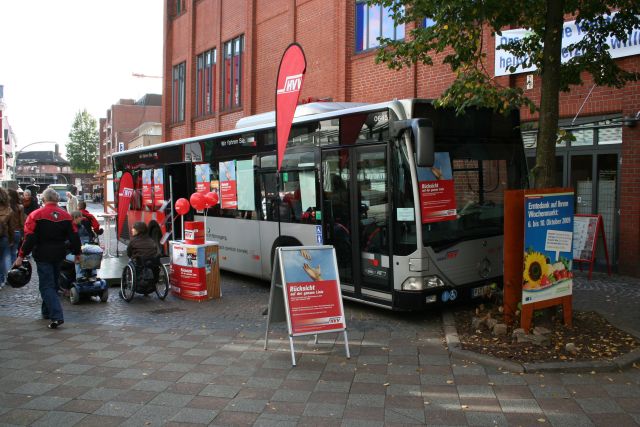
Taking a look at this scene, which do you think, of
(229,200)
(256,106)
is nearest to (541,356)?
(229,200)

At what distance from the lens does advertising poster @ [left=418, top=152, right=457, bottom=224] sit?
694 centimetres

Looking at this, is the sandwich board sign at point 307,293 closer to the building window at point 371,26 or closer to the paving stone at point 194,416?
the paving stone at point 194,416

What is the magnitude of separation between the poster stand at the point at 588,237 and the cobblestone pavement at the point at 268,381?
294cm

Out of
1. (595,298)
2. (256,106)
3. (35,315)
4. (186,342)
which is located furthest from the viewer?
(256,106)

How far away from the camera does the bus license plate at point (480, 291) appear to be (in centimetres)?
744

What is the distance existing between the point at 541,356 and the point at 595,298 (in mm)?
3657

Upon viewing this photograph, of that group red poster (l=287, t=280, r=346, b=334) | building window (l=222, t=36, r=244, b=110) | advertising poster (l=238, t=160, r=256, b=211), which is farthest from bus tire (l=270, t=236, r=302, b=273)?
building window (l=222, t=36, r=244, b=110)

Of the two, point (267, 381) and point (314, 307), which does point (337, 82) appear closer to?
point (314, 307)

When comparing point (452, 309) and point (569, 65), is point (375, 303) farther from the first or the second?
point (569, 65)

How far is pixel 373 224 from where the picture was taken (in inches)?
292

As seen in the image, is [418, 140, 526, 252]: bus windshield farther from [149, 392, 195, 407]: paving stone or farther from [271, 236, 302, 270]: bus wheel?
[149, 392, 195, 407]: paving stone

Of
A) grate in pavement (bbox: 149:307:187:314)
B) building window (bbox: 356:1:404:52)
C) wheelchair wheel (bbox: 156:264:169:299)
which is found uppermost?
building window (bbox: 356:1:404:52)

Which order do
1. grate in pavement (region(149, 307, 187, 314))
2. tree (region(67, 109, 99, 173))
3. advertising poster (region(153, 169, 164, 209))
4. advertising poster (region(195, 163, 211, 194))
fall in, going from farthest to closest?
1. tree (region(67, 109, 99, 173))
2. advertising poster (region(153, 169, 164, 209))
3. advertising poster (region(195, 163, 211, 194))
4. grate in pavement (region(149, 307, 187, 314))

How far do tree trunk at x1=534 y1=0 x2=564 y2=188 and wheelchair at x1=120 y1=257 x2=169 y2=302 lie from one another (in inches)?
233
